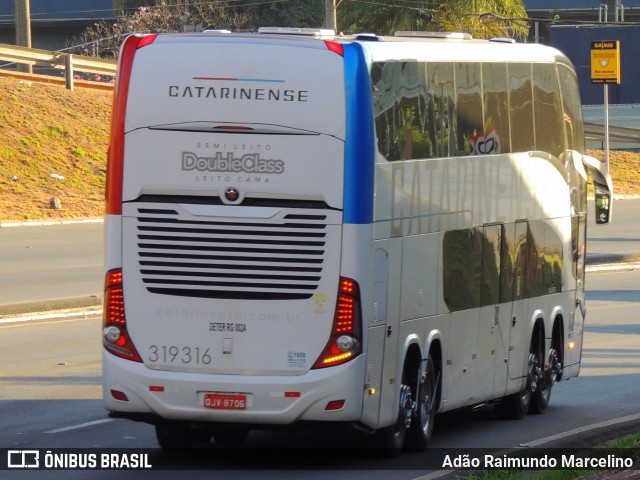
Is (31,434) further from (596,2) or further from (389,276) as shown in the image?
(596,2)

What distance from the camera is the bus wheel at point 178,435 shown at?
11812 mm

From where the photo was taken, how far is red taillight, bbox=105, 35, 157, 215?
11109mm

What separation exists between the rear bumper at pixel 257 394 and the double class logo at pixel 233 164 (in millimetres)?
1467

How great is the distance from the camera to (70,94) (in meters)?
45.4

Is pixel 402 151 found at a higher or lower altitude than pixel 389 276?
higher

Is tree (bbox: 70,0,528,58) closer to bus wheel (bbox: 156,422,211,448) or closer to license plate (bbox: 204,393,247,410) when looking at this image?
bus wheel (bbox: 156,422,211,448)

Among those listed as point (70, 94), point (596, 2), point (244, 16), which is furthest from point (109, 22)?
point (70, 94)

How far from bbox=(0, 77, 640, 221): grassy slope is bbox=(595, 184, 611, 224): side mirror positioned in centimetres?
2248

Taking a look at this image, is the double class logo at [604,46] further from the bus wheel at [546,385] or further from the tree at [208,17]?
the tree at [208,17]

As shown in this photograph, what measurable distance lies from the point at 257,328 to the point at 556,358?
19.7ft

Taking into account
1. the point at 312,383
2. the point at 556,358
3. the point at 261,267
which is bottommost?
the point at 556,358

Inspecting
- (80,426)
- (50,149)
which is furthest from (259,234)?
(50,149)

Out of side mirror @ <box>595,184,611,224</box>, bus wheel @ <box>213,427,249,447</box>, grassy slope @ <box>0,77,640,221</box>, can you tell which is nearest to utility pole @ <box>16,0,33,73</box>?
grassy slope @ <box>0,77,640,221</box>

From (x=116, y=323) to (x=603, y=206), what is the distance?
7.11 m
